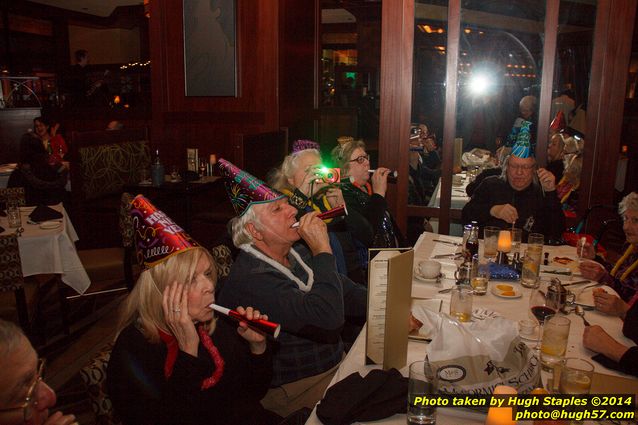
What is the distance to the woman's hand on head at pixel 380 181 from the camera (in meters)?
3.25

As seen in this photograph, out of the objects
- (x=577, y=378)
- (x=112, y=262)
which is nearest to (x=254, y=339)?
(x=577, y=378)

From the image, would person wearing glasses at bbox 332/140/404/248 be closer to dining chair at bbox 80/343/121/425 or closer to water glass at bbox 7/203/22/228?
dining chair at bbox 80/343/121/425

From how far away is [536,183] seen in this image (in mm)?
3260

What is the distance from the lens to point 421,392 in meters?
1.22

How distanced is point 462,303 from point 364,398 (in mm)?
662

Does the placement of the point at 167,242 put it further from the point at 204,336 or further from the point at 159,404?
the point at 159,404

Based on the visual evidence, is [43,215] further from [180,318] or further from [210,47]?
[210,47]

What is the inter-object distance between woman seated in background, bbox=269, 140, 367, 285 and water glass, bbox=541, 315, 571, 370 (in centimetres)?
120

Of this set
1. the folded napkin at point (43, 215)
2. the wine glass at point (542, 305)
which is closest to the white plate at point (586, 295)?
the wine glass at point (542, 305)

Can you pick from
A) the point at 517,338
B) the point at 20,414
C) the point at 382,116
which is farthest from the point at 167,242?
the point at 382,116

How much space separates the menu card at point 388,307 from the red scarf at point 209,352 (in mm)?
459

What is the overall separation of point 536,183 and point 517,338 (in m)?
2.19

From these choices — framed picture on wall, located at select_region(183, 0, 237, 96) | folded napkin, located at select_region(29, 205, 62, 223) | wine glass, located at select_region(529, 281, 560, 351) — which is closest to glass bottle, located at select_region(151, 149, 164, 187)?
framed picture on wall, located at select_region(183, 0, 237, 96)

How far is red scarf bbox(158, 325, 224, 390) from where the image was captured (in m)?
1.45
